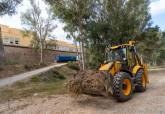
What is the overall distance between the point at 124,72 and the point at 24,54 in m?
29.7

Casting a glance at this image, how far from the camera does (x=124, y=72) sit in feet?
33.2

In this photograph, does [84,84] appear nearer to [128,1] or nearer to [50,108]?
[50,108]

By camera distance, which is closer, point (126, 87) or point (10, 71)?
point (126, 87)

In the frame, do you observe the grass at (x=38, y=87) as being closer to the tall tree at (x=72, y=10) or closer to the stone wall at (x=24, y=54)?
the tall tree at (x=72, y=10)

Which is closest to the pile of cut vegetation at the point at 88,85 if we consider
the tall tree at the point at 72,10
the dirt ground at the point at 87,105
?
the dirt ground at the point at 87,105

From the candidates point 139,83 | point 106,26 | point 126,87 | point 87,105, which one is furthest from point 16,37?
point 87,105

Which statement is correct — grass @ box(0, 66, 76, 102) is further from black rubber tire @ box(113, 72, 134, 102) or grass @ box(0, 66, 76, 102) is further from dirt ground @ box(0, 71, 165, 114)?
black rubber tire @ box(113, 72, 134, 102)

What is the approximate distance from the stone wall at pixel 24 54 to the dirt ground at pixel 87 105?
23.7 metres

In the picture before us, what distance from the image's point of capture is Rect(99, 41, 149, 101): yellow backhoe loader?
9172 millimetres

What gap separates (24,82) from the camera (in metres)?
16.4

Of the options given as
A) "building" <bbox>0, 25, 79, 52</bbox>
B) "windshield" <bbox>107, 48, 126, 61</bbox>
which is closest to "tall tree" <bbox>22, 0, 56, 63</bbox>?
"building" <bbox>0, 25, 79, 52</bbox>

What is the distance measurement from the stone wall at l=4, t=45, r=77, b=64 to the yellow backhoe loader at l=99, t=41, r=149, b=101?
2334 cm

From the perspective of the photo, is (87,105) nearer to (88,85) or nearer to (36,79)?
(88,85)

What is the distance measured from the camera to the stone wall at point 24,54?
1325 inches
